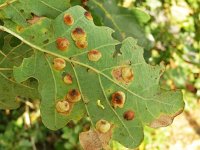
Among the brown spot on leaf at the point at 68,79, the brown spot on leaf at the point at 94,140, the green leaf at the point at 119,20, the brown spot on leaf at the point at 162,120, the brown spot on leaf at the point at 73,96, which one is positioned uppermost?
the brown spot on leaf at the point at 68,79

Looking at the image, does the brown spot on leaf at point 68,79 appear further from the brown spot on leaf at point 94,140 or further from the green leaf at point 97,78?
the brown spot on leaf at point 94,140

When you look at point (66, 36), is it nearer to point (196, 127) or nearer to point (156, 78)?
point (156, 78)

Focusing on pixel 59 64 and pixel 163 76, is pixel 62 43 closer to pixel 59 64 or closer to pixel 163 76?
pixel 59 64

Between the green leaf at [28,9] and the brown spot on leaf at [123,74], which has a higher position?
the green leaf at [28,9]

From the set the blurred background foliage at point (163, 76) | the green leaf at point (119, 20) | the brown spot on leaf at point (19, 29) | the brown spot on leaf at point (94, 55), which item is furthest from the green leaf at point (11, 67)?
the blurred background foliage at point (163, 76)

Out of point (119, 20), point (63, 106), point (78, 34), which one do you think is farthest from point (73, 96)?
point (119, 20)

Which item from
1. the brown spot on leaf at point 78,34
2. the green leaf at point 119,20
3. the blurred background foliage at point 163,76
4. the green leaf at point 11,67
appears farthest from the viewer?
the blurred background foliage at point 163,76
